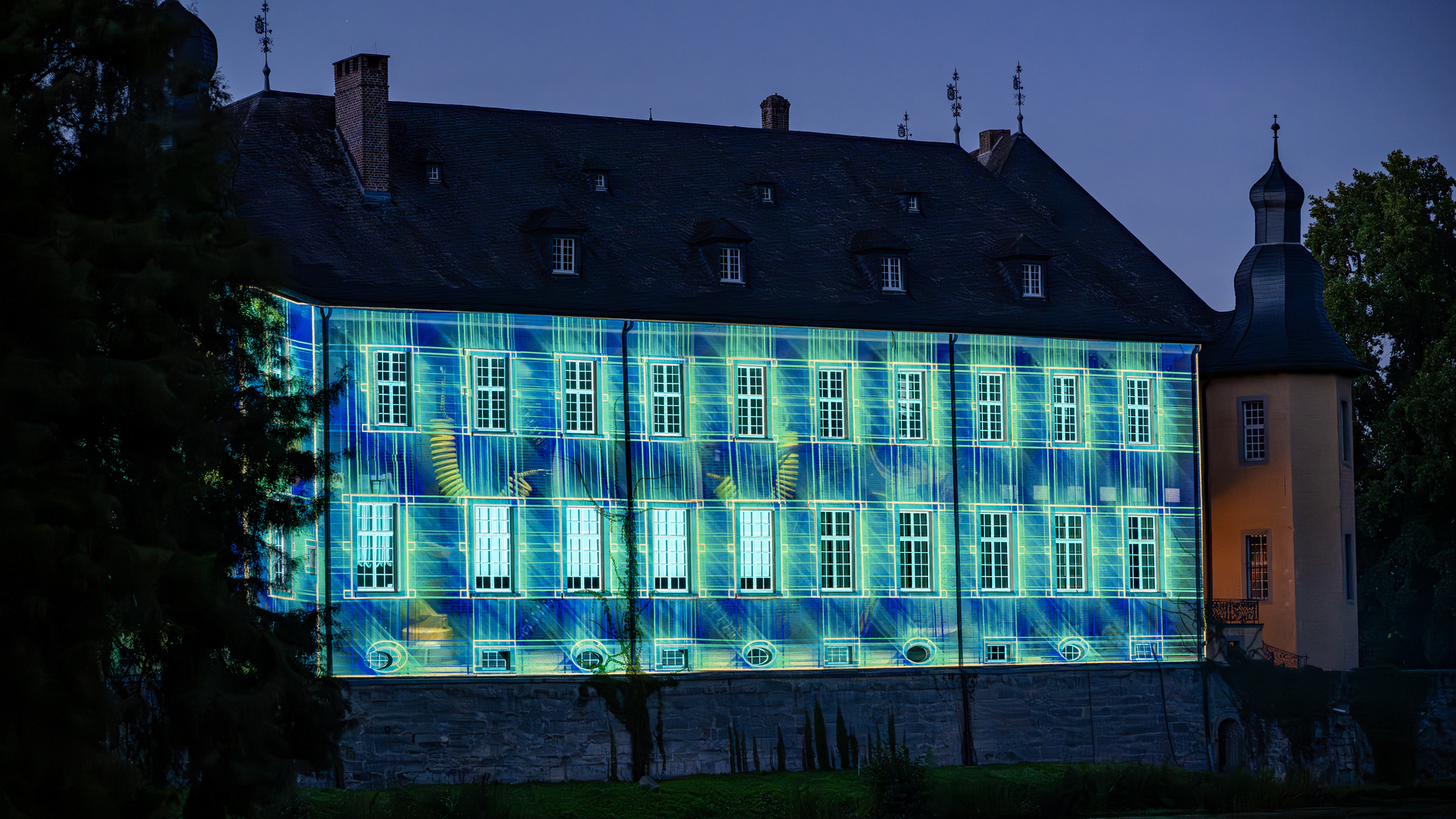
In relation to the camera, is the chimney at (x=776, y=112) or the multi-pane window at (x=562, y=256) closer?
the multi-pane window at (x=562, y=256)

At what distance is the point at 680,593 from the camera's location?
112 feet

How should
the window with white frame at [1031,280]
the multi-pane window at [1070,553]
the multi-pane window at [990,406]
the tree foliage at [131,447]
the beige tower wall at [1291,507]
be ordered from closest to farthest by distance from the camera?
the tree foliage at [131,447] → the multi-pane window at [990,406] → the multi-pane window at [1070,553] → the beige tower wall at [1291,507] → the window with white frame at [1031,280]

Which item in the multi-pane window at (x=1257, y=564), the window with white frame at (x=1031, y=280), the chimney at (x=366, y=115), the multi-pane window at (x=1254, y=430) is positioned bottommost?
the multi-pane window at (x=1257, y=564)

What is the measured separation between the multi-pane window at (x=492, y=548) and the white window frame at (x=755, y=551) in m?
3.80

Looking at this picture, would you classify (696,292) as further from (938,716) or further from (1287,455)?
(1287,455)

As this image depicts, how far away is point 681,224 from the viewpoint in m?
36.7

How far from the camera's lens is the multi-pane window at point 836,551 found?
3506 cm

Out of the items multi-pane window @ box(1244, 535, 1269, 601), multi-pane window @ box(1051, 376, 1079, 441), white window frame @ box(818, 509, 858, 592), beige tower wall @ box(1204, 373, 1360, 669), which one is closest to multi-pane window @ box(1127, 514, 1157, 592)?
beige tower wall @ box(1204, 373, 1360, 669)

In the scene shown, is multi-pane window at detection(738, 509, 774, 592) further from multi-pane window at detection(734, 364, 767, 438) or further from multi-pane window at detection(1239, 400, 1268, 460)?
multi-pane window at detection(1239, 400, 1268, 460)

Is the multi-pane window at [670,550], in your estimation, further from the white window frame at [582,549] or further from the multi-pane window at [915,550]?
the multi-pane window at [915,550]

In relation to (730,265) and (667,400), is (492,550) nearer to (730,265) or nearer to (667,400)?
(667,400)

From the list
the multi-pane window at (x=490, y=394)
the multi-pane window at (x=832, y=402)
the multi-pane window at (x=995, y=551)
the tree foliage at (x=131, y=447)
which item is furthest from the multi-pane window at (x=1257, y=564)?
the tree foliage at (x=131, y=447)

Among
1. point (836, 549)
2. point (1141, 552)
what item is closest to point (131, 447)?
point (836, 549)

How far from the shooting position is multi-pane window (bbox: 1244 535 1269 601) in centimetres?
3784
